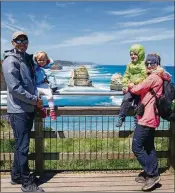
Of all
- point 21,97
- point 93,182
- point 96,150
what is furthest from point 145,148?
point 21,97

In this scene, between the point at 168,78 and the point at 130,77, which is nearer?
the point at 168,78

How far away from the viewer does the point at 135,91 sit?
319 centimetres

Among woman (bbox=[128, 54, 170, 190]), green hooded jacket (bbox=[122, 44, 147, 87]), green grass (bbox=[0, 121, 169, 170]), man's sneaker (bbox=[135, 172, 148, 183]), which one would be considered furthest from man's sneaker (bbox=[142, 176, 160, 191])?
green hooded jacket (bbox=[122, 44, 147, 87])

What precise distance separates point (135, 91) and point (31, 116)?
1034 mm

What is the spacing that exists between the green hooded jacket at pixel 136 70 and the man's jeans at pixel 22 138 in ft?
3.50

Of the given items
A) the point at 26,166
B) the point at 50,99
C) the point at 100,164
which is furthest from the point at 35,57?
the point at 100,164

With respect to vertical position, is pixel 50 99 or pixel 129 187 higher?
pixel 50 99

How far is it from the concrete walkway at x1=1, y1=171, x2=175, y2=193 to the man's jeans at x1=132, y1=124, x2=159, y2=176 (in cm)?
23

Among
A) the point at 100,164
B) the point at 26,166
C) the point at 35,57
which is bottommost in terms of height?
the point at 100,164

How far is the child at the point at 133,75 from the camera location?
3.36 metres

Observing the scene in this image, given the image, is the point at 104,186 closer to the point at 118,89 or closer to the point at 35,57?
the point at 118,89

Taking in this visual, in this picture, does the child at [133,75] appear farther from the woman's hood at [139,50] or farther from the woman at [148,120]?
the woman at [148,120]

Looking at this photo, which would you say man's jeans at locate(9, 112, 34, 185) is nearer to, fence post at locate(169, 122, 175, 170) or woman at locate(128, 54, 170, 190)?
woman at locate(128, 54, 170, 190)

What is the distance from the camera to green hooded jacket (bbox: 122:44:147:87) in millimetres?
3336
